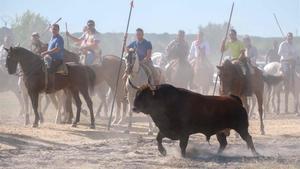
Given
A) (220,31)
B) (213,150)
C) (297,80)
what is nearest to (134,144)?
(213,150)

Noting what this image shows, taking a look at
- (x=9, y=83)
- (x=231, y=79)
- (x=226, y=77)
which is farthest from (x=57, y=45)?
(x=9, y=83)

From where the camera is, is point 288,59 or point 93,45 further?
Answer: point 288,59

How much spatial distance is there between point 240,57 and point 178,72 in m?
6.93

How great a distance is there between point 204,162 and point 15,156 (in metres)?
3.69

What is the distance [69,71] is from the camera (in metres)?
19.0

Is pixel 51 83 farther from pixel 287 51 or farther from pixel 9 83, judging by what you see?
pixel 287 51

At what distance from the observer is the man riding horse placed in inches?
700

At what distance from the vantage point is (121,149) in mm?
14305

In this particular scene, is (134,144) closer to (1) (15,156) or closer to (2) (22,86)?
(1) (15,156)

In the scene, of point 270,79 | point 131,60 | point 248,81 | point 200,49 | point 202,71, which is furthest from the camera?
point 202,71

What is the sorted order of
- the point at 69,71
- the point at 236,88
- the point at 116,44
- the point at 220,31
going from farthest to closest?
the point at 220,31 < the point at 116,44 < the point at 69,71 < the point at 236,88

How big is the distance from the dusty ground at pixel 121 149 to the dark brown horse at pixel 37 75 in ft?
3.18

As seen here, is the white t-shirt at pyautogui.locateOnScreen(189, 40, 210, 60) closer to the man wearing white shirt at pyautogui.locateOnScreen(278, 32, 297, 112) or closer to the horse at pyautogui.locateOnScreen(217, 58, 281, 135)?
the man wearing white shirt at pyautogui.locateOnScreen(278, 32, 297, 112)

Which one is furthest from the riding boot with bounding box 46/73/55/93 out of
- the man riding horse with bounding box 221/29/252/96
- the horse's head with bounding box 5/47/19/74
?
the man riding horse with bounding box 221/29/252/96
